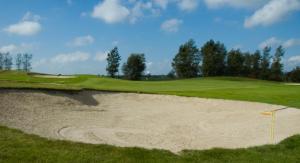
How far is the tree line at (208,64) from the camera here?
8056cm

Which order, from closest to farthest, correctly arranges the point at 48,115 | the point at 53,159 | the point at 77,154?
the point at 53,159 → the point at 77,154 → the point at 48,115

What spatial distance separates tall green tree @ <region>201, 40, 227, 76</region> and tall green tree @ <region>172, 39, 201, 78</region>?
182cm

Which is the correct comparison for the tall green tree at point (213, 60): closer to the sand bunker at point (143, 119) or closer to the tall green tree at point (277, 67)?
the tall green tree at point (277, 67)

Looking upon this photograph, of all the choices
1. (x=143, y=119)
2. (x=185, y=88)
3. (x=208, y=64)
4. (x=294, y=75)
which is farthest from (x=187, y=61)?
(x=143, y=119)

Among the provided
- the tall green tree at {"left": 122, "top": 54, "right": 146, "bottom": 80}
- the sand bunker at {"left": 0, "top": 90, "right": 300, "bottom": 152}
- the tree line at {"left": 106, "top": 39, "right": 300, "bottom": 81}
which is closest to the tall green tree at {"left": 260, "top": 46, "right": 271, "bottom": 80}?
the tree line at {"left": 106, "top": 39, "right": 300, "bottom": 81}

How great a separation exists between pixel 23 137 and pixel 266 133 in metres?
8.95

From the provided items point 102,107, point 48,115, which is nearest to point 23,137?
point 48,115

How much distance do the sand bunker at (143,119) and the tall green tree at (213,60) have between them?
6101 cm

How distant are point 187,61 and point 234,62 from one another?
1306 centimetres

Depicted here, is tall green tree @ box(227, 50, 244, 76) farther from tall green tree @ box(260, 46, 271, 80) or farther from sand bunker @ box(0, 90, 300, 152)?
sand bunker @ box(0, 90, 300, 152)

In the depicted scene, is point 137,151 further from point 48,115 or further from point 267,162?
point 48,115

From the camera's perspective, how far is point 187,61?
82688 mm

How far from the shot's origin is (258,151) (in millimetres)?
9680

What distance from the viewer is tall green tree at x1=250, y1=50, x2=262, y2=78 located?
90.9 metres
